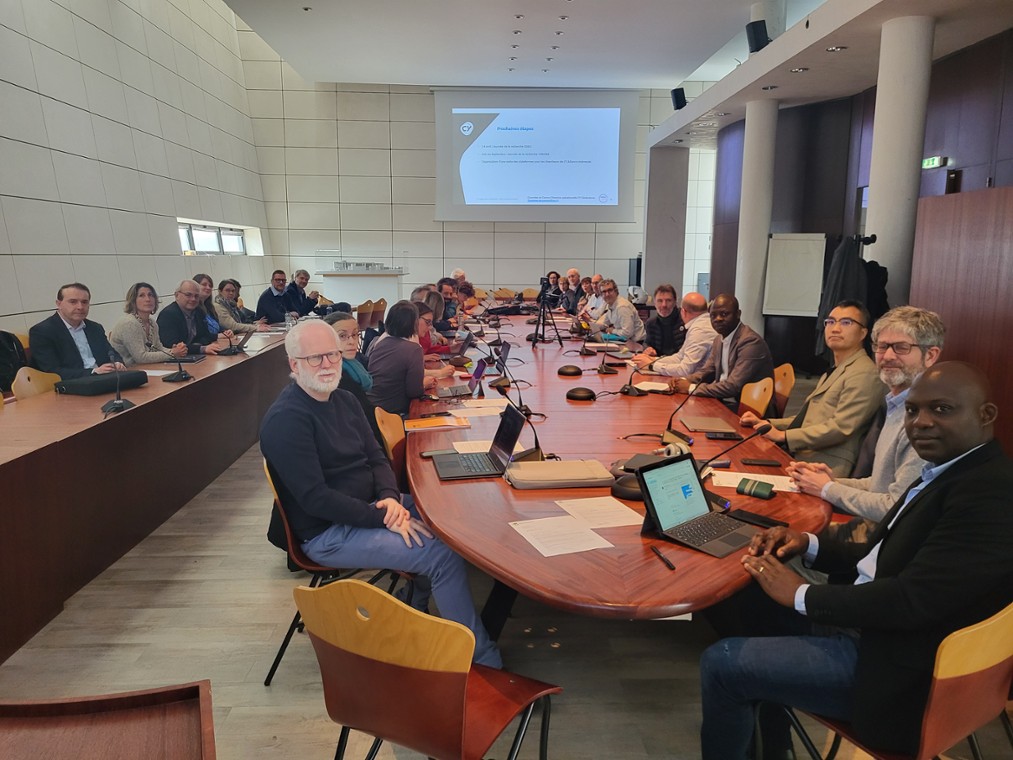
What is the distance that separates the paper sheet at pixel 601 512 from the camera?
210 cm

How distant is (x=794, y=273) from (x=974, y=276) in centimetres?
414

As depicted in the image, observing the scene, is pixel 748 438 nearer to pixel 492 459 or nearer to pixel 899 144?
pixel 492 459

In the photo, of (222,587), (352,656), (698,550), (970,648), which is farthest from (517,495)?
(222,587)

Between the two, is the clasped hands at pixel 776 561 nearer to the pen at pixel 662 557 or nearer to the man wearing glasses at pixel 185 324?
the pen at pixel 662 557

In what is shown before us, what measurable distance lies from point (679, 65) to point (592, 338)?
5773 millimetres

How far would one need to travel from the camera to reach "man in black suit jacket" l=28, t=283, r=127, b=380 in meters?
4.83

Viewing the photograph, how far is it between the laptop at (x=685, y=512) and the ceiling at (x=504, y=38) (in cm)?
686

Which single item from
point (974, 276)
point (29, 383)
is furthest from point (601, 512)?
point (29, 383)

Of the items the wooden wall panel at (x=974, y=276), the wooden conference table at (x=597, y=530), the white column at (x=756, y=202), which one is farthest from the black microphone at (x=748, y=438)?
the white column at (x=756, y=202)

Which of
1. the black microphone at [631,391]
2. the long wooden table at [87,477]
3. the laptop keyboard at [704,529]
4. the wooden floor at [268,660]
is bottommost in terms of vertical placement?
the wooden floor at [268,660]

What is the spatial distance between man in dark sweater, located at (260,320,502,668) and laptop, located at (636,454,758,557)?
716 millimetres

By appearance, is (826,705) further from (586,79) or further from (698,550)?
(586,79)

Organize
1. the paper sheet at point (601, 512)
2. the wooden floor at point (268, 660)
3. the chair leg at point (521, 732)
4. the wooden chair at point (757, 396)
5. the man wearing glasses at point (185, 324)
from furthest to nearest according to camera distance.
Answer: the man wearing glasses at point (185, 324), the wooden chair at point (757, 396), the wooden floor at point (268, 660), the paper sheet at point (601, 512), the chair leg at point (521, 732)

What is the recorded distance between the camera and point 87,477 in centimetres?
330
